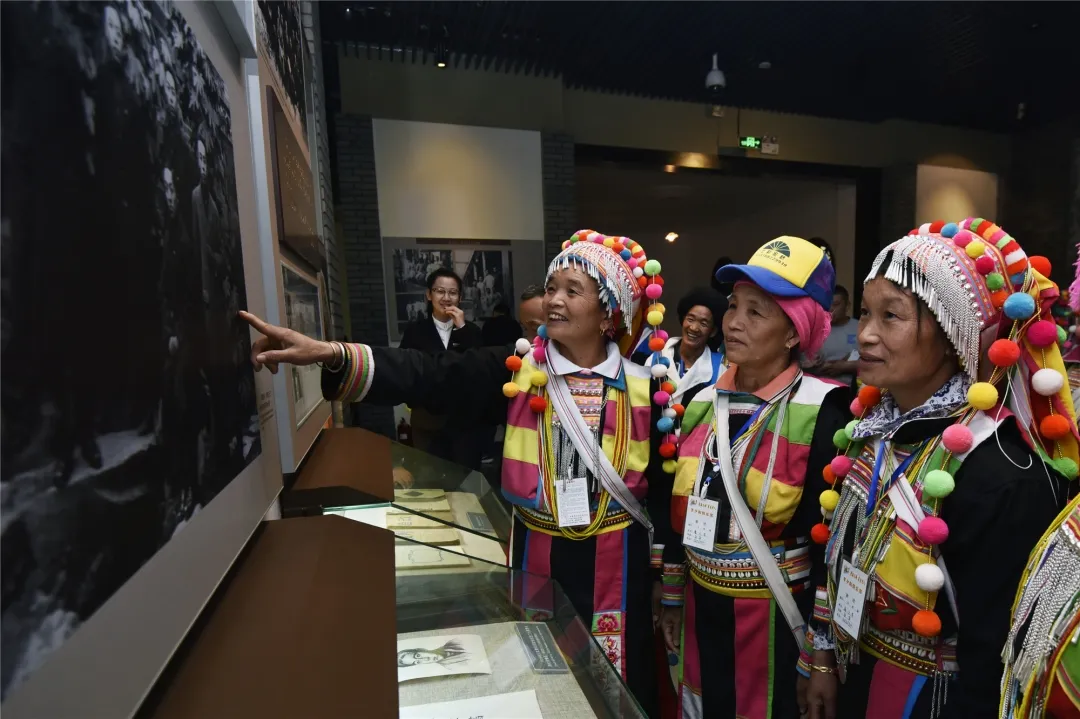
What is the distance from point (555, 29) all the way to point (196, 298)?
5398mm

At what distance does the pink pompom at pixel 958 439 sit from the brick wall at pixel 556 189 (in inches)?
207

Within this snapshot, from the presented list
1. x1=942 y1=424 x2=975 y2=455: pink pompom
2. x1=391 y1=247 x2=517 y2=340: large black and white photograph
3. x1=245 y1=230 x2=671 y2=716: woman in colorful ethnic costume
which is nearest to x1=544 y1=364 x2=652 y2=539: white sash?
x1=245 y1=230 x2=671 y2=716: woman in colorful ethnic costume

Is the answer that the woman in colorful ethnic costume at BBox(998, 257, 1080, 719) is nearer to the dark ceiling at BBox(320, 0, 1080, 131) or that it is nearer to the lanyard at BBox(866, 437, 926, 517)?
the lanyard at BBox(866, 437, 926, 517)

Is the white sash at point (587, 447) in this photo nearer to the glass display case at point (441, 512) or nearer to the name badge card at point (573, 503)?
the name badge card at point (573, 503)

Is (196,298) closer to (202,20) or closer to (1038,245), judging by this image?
(202,20)

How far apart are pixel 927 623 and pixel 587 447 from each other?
3.07 ft

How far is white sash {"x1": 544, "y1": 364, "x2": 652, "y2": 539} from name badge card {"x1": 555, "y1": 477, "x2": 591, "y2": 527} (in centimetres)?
7

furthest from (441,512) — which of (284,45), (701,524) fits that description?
(284,45)

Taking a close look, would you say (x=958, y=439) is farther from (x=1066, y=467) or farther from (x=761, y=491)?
(x=761, y=491)

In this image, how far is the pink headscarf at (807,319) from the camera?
5.48 feet

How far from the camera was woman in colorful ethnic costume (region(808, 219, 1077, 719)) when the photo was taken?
117cm

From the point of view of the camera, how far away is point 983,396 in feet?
3.92

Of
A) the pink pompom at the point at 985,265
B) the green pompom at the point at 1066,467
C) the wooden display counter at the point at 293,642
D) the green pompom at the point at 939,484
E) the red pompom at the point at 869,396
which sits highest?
the pink pompom at the point at 985,265

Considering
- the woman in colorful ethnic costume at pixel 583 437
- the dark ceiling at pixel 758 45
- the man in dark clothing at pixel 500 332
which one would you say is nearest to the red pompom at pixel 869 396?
the woman in colorful ethnic costume at pixel 583 437
